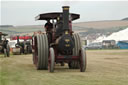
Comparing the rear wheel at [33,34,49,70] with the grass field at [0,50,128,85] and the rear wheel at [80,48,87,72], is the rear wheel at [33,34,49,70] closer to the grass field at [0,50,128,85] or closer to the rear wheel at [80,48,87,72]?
the grass field at [0,50,128,85]

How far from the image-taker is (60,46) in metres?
11.2

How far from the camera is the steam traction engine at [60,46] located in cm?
1116

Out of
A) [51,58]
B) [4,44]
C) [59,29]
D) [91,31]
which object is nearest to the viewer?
[51,58]

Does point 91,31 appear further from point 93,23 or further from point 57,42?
point 57,42

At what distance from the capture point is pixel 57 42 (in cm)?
1139

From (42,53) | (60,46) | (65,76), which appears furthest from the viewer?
(42,53)

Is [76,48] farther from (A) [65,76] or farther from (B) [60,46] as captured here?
(A) [65,76]

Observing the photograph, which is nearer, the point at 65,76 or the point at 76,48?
the point at 65,76

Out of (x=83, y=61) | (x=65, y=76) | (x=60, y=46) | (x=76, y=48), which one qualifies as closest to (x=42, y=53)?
(x=60, y=46)

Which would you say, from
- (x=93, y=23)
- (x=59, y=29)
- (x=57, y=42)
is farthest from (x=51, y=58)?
(x=93, y=23)

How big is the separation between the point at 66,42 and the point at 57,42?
1.32 feet

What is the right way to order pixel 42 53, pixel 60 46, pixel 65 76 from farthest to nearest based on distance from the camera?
1. pixel 42 53
2. pixel 60 46
3. pixel 65 76

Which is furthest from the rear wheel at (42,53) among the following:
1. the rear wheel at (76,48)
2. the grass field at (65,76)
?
the rear wheel at (76,48)

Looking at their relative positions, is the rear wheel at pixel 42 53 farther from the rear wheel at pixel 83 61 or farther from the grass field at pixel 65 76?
the rear wheel at pixel 83 61
